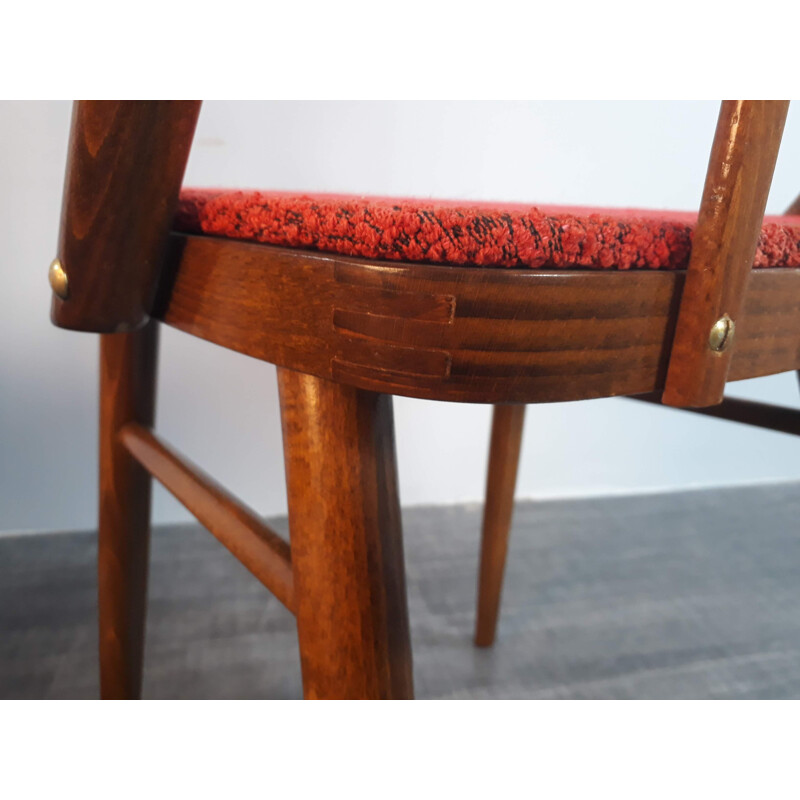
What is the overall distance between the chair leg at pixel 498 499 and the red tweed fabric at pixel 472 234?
402mm

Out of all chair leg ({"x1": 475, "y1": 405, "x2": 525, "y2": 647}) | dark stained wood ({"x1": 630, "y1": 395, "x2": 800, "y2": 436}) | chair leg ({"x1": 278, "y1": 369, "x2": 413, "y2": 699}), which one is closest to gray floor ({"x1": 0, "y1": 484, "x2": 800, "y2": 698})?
chair leg ({"x1": 475, "y1": 405, "x2": 525, "y2": 647})

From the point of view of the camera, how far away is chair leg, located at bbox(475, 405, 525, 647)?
25.8 inches

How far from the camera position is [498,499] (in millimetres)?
669

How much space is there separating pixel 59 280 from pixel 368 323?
0.15m

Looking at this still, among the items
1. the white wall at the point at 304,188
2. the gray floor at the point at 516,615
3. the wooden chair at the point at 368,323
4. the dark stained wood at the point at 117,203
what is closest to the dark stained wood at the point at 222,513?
the wooden chair at the point at 368,323

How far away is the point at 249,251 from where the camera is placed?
0.26m

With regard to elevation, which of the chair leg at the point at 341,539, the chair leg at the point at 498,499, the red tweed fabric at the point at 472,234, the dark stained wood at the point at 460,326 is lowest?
the chair leg at the point at 498,499

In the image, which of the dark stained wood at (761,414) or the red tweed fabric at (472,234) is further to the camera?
the dark stained wood at (761,414)

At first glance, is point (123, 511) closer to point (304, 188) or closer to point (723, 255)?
point (723, 255)

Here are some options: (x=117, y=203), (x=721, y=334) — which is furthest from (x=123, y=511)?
(x=721, y=334)

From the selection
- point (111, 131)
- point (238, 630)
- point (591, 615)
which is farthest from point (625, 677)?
point (111, 131)

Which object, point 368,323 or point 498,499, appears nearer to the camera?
point 368,323

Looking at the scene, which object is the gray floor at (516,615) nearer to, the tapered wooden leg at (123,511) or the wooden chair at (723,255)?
the tapered wooden leg at (123,511)

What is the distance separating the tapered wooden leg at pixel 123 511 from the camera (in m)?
0.46
